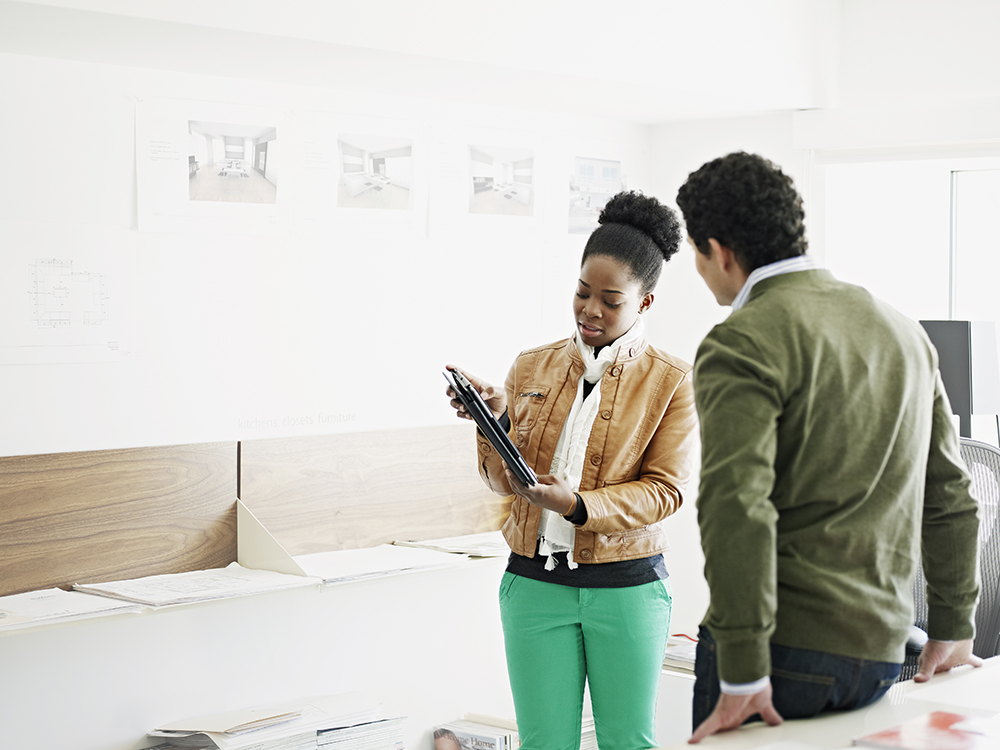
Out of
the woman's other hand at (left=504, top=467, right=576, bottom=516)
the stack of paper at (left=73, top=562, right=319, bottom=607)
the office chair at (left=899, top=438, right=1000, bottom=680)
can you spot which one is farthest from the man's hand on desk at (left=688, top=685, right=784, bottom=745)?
the stack of paper at (left=73, top=562, right=319, bottom=607)

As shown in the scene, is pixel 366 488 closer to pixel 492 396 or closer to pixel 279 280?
pixel 279 280

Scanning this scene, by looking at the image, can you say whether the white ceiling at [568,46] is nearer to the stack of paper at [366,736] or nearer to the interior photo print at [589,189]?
the interior photo print at [589,189]

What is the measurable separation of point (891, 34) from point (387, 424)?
1.90 metres

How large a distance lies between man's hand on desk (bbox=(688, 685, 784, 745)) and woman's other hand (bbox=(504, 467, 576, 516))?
647 millimetres

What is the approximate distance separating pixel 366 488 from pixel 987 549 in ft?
5.12

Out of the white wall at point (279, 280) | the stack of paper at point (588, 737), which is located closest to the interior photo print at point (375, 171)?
the white wall at point (279, 280)

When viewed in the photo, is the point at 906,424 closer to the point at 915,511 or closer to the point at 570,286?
the point at 915,511

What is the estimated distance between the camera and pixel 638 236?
216cm

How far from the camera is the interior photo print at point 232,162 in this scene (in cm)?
254

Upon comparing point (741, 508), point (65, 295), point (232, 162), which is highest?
point (232, 162)

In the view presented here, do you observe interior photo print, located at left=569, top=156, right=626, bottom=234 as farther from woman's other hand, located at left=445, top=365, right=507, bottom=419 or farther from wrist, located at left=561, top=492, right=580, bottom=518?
wrist, located at left=561, top=492, right=580, bottom=518

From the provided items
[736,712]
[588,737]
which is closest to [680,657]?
[588,737]

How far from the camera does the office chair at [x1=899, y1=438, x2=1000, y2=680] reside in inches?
93.3

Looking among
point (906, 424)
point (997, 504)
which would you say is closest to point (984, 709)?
point (906, 424)
